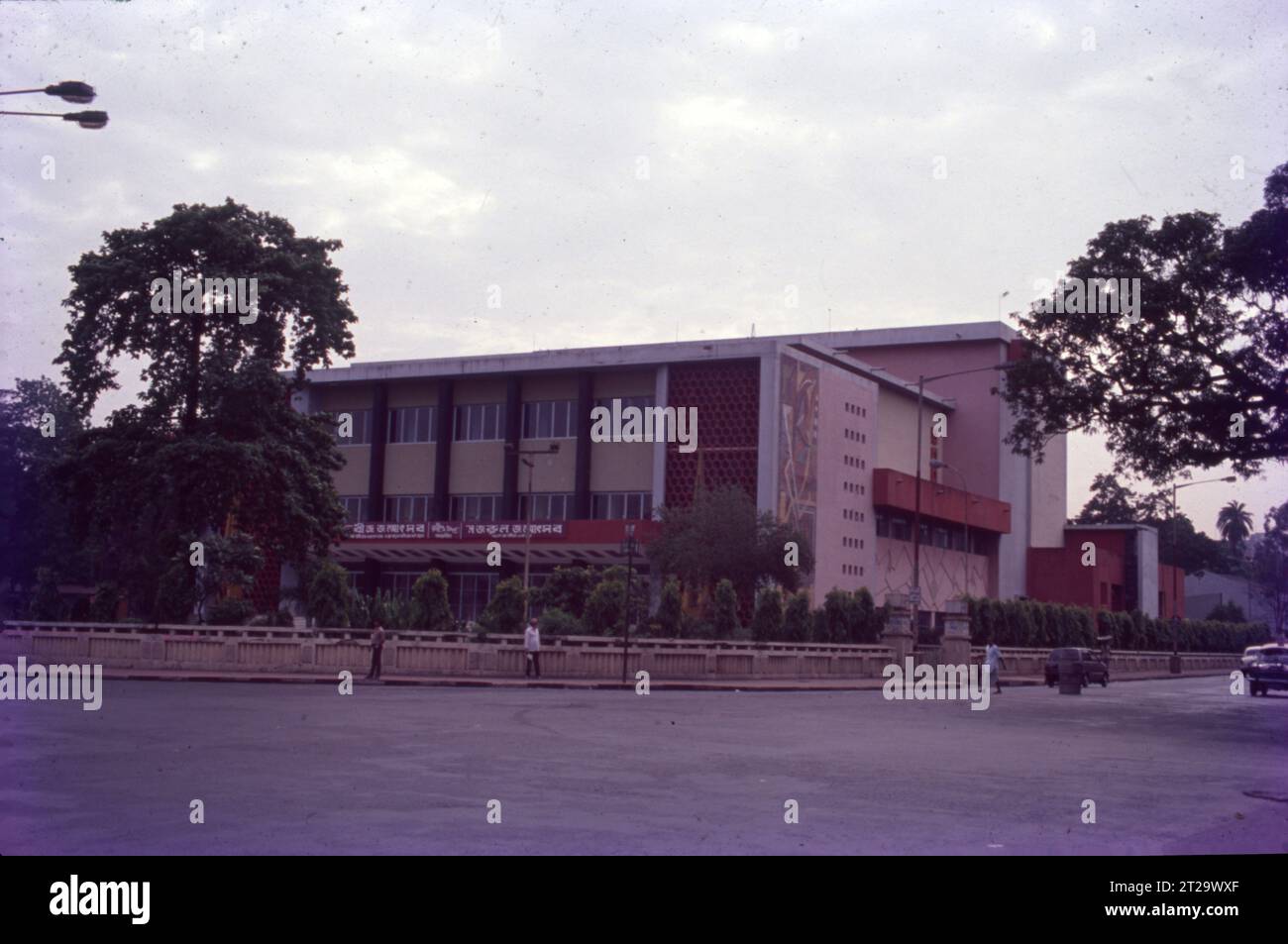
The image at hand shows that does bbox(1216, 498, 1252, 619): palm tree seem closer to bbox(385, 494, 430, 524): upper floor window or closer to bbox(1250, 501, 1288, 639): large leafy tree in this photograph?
bbox(1250, 501, 1288, 639): large leafy tree

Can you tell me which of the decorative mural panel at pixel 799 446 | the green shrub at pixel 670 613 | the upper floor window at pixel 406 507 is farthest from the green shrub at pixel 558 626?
the upper floor window at pixel 406 507

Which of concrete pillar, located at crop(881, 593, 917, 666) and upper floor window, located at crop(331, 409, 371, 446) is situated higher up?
upper floor window, located at crop(331, 409, 371, 446)

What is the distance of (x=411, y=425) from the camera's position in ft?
244

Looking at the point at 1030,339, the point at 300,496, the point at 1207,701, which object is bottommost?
the point at 1207,701

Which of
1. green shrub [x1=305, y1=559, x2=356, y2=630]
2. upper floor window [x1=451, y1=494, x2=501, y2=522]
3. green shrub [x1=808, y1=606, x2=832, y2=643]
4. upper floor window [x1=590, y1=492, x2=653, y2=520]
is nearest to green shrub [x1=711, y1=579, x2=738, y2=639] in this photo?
green shrub [x1=808, y1=606, x2=832, y2=643]

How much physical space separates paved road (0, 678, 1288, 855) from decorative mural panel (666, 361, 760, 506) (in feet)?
127

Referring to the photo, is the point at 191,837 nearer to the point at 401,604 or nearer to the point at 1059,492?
the point at 401,604

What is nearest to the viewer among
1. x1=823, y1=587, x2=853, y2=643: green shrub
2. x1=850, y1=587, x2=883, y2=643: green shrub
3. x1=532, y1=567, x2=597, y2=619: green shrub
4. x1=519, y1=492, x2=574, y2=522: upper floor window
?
x1=532, y1=567, x2=597, y2=619: green shrub

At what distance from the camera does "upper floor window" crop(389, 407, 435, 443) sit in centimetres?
7375

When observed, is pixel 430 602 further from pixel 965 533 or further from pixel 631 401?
pixel 965 533

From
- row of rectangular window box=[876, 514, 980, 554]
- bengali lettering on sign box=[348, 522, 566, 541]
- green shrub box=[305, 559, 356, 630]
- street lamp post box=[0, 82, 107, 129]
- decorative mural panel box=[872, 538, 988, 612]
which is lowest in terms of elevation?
green shrub box=[305, 559, 356, 630]
